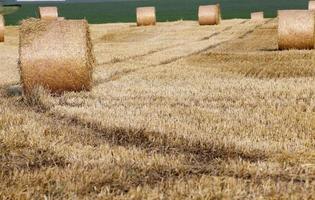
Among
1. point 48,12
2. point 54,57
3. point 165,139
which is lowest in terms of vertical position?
point 48,12

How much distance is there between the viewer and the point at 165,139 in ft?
22.0

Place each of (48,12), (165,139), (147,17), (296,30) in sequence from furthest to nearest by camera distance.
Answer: (48,12)
(147,17)
(296,30)
(165,139)

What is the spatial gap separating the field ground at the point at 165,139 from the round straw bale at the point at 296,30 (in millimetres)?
4432

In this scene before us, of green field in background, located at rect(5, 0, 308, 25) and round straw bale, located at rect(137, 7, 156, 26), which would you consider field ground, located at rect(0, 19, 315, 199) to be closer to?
round straw bale, located at rect(137, 7, 156, 26)

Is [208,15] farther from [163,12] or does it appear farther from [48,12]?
[163,12]

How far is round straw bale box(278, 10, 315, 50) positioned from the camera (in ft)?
57.4

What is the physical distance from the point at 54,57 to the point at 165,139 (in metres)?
4.36

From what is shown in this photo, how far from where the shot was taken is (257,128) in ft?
24.0

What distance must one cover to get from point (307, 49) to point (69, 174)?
43.9 ft

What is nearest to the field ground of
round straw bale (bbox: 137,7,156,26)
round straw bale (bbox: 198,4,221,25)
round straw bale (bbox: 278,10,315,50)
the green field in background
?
round straw bale (bbox: 278,10,315,50)

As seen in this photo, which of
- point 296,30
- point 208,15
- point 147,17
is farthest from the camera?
point 147,17

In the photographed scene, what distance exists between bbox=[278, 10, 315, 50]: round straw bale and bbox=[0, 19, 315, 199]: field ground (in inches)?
175

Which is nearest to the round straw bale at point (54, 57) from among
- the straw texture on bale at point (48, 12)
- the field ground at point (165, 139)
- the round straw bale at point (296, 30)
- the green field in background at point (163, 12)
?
the field ground at point (165, 139)

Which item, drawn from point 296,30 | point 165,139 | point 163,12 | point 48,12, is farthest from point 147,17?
point 163,12
